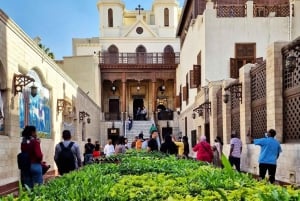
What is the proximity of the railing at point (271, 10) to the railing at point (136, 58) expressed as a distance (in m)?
18.4

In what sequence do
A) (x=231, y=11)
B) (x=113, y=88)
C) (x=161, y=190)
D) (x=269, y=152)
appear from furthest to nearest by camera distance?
(x=113, y=88) < (x=231, y=11) < (x=269, y=152) < (x=161, y=190)

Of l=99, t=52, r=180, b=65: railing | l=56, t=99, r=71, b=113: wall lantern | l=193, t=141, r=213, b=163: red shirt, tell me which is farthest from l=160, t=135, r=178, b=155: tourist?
l=99, t=52, r=180, b=65: railing

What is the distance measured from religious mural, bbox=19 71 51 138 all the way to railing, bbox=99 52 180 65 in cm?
2565

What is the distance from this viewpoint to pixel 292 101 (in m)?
11.9

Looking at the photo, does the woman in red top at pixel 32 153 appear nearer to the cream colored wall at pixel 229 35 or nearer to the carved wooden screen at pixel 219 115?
the carved wooden screen at pixel 219 115

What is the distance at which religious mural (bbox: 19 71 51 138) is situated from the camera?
13903mm

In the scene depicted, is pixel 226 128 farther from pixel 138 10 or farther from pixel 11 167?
pixel 138 10

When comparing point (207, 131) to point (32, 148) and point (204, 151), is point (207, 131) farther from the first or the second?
point (32, 148)

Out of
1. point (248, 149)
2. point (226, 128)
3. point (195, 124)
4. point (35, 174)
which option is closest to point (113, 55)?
point (195, 124)

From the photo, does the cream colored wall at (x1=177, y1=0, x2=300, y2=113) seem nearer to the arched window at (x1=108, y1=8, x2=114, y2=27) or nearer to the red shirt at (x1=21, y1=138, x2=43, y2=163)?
the red shirt at (x1=21, y1=138, x2=43, y2=163)

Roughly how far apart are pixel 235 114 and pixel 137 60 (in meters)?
26.7

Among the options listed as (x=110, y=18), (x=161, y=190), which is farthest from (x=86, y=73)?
(x=161, y=190)

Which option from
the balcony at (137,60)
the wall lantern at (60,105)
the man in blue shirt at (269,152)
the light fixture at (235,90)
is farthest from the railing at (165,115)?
the man in blue shirt at (269,152)

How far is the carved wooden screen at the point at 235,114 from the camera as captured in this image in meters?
17.3
